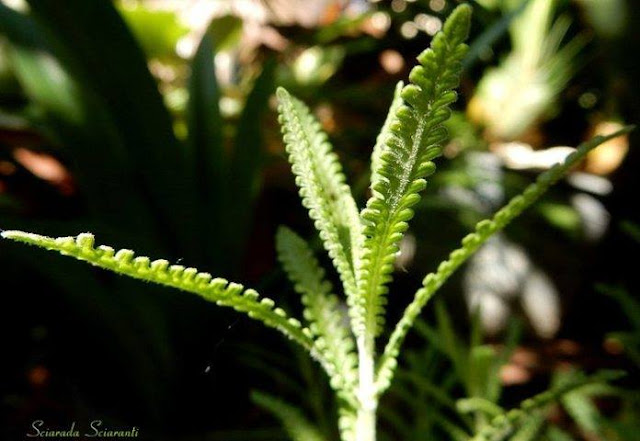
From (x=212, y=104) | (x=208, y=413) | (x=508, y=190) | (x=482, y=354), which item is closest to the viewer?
(x=482, y=354)

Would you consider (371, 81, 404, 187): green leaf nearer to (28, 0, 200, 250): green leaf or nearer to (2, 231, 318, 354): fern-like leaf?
(2, 231, 318, 354): fern-like leaf

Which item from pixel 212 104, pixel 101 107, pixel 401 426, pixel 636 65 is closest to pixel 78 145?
pixel 101 107

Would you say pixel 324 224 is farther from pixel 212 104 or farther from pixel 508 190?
pixel 508 190

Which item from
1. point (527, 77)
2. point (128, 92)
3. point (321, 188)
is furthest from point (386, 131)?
point (527, 77)

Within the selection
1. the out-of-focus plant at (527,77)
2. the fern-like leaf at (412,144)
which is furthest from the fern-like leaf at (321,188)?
the out-of-focus plant at (527,77)

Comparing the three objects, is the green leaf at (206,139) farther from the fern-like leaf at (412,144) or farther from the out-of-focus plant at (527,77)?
the out-of-focus plant at (527,77)

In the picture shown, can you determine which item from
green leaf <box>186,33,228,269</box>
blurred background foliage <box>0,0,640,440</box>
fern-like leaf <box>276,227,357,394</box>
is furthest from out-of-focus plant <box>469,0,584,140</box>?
fern-like leaf <box>276,227,357,394</box>

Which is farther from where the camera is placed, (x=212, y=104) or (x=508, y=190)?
(x=508, y=190)
